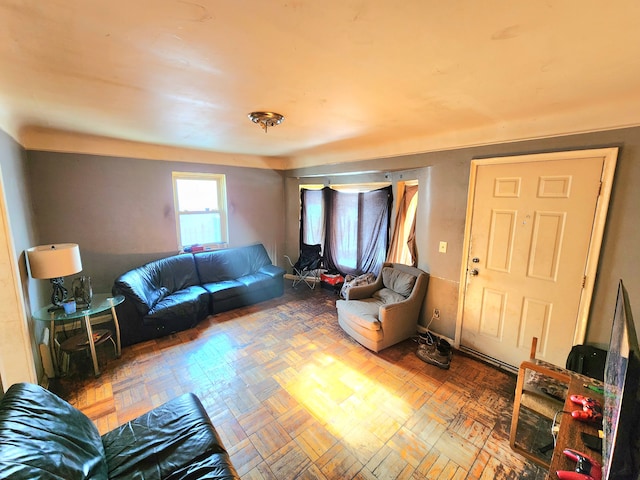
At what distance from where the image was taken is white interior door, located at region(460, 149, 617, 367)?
6.99 ft

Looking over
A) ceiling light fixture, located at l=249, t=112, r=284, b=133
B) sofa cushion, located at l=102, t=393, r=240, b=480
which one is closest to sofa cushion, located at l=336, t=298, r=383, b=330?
sofa cushion, located at l=102, t=393, r=240, b=480

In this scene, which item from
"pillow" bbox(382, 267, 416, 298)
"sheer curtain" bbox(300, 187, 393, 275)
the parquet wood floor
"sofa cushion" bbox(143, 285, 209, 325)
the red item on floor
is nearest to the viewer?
the parquet wood floor

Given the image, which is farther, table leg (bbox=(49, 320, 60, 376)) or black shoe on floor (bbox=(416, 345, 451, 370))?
black shoe on floor (bbox=(416, 345, 451, 370))

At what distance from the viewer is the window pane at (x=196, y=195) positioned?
13.6ft

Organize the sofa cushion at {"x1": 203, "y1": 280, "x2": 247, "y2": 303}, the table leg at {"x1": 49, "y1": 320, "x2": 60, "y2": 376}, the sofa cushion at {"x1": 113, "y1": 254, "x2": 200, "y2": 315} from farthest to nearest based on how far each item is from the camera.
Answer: the sofa cushion at {"x1": 203, "y1": 280, "x2": 247, "y2": 303}
the sofa cushion at {"x1": 113, "y1": 254, "x2": 200, "y2": 315}
the table leg at {"x1": 49, "y1": 320, "x2": 60, "y2": 376}

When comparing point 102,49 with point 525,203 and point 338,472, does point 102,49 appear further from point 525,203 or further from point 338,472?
point 525,203

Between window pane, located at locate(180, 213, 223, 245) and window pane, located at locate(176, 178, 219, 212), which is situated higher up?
window pane, located at locate(176, 178, 219, 212)

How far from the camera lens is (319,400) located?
222 cm

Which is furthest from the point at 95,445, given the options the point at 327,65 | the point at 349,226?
the point at 349,226

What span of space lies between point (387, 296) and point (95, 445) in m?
2.87

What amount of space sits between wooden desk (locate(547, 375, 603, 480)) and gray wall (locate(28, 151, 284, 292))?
4471 mm

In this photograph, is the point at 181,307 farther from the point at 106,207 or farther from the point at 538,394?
the point at 538,394

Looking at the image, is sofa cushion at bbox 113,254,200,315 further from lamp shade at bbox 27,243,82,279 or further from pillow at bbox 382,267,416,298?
pillow at bbox 382,267,416,298

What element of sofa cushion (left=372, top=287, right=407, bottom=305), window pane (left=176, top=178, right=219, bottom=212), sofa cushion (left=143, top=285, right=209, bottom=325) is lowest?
sofa cushion (left=143, top=285, right=209, bottom=325)
